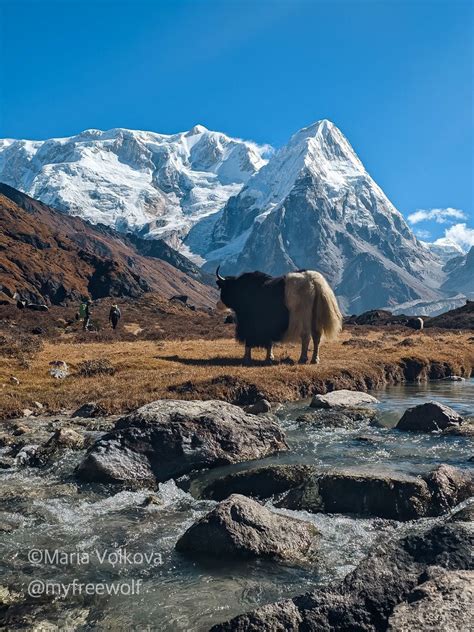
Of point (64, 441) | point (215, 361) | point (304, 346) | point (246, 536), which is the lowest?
point (246, 536)

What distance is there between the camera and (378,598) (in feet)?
18.4

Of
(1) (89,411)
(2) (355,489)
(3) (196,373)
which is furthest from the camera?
(3) (196,373)

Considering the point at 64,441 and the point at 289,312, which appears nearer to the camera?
the point at 64,441

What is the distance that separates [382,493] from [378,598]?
3450 mm

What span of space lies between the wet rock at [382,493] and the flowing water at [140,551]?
270mm

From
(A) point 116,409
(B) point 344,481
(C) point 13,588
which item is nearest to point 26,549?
(C) point 13,588

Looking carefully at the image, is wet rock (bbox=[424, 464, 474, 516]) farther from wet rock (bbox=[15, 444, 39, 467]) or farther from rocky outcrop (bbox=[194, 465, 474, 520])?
wet rock (bbox=[15, 444, 39, 467])

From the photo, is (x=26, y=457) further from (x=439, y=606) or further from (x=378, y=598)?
(x=439, y=606)

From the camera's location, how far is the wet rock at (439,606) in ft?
15.5

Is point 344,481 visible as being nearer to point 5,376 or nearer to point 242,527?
point 242,527

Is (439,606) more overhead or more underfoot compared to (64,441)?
more overhead

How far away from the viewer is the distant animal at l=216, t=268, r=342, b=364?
24.2 metres

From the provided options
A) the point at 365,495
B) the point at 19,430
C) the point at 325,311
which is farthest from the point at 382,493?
the point at 325,311

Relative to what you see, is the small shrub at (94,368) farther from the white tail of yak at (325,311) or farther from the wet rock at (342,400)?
the white tail of yak at (325,311)
